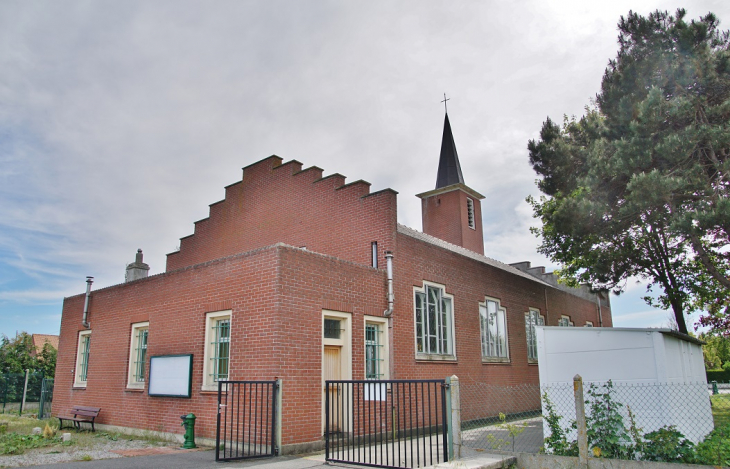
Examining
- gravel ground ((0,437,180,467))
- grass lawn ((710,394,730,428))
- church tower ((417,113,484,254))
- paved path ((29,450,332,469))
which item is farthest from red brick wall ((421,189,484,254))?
paved path ((29,450,332,469))

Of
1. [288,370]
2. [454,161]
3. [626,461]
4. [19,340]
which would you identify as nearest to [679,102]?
[626,461]

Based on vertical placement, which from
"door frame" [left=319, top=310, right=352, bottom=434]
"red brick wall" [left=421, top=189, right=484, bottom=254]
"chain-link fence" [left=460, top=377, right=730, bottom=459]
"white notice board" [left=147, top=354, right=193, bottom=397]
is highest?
"red brick wall" [left=421, top=189, right=484, bottom=254]

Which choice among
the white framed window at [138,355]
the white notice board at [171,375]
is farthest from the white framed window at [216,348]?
the white framed window at [138,355]

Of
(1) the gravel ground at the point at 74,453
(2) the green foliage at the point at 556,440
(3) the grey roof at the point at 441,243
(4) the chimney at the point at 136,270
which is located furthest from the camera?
(4) the chimney at the point at 136,270

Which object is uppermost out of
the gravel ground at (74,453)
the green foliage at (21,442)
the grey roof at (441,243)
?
the grey roof at (441,243)

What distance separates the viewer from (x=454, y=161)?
31062 mm

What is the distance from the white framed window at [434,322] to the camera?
568 inches

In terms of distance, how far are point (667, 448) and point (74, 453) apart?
408 inches

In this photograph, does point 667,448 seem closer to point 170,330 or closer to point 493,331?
point 170,330

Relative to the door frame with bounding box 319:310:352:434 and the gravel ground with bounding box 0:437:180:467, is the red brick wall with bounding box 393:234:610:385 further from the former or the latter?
the gravel ground with bounding box 0:437:180:467

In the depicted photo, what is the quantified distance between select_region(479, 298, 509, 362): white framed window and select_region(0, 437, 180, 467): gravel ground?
10.1 m

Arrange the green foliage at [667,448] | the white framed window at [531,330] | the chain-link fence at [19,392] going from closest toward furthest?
the green foliage at [667,448] < the white framed window at [531,330] < the chain-link fence at [19,392]

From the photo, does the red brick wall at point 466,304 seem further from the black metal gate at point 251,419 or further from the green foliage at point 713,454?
the green foliage at point 713,454

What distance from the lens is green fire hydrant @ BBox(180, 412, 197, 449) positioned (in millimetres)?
10844
